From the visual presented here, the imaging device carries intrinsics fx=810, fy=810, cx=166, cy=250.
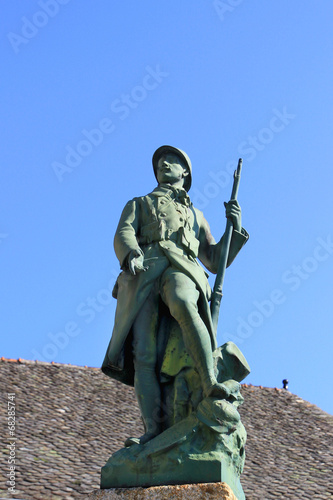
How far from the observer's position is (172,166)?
23.7 feet

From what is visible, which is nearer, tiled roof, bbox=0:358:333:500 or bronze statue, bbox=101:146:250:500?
bronze statue, bbox=101:146:250:500

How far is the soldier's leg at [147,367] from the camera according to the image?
20.1ft

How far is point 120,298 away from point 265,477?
960 centimetres

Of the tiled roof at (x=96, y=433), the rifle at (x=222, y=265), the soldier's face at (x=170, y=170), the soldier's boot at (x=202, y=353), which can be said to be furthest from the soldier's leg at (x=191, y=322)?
the tiled roof at (x=96, y=433)

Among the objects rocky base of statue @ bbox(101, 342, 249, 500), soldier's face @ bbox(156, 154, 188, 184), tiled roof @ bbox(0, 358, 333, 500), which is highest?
tiled roof @ bbox(0, 358, 333, 500)

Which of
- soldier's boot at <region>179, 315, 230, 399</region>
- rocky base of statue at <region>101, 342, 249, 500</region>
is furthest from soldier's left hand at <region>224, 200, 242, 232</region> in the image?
rocky base of statue at <region>101, 342, 249, 500</region>

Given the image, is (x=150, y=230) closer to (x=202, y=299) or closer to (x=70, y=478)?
(x=202, y=299)

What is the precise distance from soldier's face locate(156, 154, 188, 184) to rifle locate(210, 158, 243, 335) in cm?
47

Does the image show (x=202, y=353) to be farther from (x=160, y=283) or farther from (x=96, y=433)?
(x=96, y=433)

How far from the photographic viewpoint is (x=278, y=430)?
60.5 ft

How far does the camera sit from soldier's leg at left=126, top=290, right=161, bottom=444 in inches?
241

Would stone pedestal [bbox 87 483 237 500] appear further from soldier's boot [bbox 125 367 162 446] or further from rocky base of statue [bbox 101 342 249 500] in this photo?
soldier's boot [bbox 125 367 162 446]

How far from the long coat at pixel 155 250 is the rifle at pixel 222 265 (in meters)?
0.09

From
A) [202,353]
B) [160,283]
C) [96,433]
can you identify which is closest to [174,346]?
[202,353]
